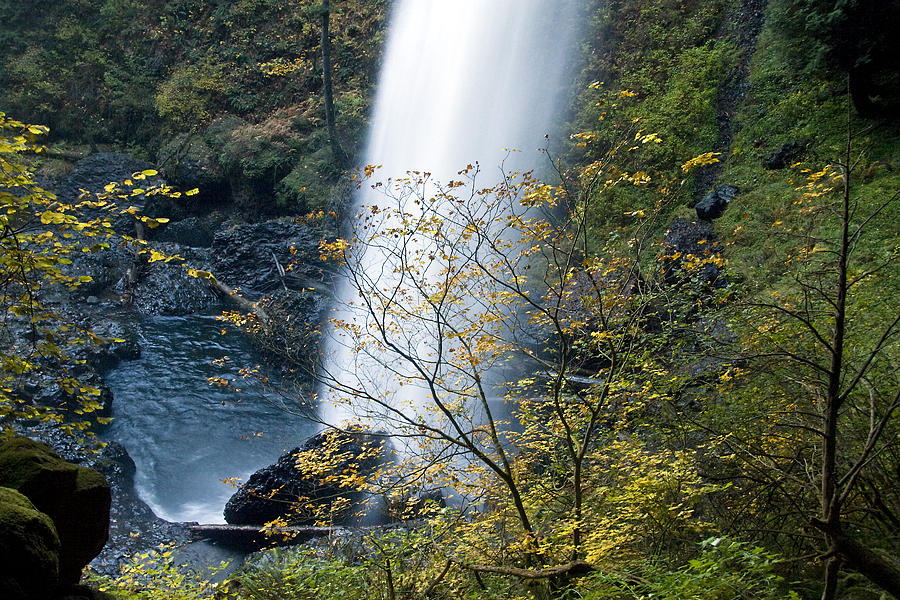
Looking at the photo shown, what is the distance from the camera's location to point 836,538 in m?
2.04

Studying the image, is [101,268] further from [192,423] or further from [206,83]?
[206,83]

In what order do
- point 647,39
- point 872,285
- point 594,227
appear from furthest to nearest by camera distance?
point 647,39 → point 594,227 → point 872,285

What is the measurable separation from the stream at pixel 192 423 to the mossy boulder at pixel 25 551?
5.44 m

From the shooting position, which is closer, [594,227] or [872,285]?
[872,285]

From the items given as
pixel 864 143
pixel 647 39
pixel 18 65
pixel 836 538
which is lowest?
pixel 836 538

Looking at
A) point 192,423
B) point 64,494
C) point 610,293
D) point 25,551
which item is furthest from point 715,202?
point 192,423

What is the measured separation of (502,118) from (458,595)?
12.9 metres

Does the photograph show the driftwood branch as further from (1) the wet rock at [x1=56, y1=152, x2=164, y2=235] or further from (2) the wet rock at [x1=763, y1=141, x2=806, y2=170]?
(2) the wet rock at [x1=763, y1=141, x2=806, y2=170]

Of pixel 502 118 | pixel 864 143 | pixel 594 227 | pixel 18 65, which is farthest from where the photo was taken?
pixel 18 65

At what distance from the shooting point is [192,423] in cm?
978

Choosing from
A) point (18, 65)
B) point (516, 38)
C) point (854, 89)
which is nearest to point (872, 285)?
point (854, 89)

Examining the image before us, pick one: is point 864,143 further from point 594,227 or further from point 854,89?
point 594,227

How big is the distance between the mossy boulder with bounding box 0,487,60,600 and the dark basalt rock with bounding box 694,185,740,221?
30.7 feet

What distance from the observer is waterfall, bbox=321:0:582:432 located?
13977mm
